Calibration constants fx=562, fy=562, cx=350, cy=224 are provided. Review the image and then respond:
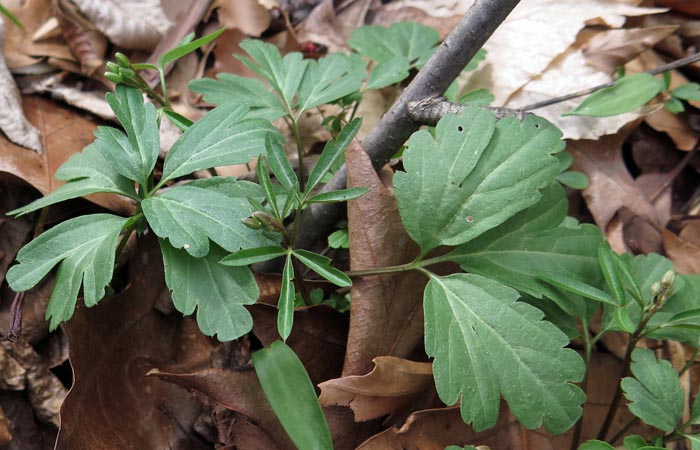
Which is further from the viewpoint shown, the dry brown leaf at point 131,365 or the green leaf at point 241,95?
the green leaf at point 241,95

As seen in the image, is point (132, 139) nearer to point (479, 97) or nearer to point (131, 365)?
point (131, 365)

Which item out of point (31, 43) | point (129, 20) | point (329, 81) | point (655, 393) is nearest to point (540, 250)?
point (655, 393)

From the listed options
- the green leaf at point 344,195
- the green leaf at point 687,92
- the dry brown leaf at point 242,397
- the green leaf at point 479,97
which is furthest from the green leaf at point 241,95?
the green leaf at point 687,92

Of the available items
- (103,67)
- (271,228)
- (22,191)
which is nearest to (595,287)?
(271,228)

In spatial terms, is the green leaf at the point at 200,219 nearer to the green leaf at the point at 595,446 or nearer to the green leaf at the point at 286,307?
the green leaf at the point at 286,307

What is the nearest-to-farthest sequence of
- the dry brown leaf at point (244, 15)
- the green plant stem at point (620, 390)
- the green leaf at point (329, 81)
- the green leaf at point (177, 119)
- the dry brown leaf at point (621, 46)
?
the green plant stem at point (620, 390) → the green leaf at point (177, 119) → the green leaf at point (329, 81) → the dry brown leaf at point (621, 46) → the dry brown leaf at point (244, 15)
